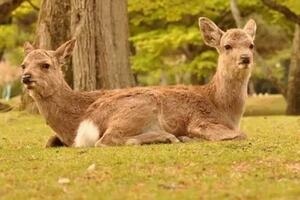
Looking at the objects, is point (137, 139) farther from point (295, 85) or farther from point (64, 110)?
point (295, 85)

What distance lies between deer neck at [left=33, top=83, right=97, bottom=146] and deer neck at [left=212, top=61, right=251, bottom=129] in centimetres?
173

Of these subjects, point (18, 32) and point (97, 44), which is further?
point (18, 32)

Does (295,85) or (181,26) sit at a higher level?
(181,26)

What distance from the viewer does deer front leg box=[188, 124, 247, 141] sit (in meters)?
9.34

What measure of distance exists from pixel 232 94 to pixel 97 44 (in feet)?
18.0

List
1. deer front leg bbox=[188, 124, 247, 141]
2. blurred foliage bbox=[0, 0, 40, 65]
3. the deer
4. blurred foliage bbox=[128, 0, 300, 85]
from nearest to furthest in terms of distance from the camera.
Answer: deer front leg bbox=[188, 124, 247, 141] < blurred foliage bbox=[128, 0, 300, 85] < blurred foliage bbox=[0, 0, 40, 65] < the deer

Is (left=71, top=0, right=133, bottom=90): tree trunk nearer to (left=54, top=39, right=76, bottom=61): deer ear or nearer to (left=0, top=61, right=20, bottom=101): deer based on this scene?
(left=54, top=39, right=76, bottom=61): deer ear

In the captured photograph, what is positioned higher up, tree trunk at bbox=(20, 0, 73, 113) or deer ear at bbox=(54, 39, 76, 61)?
tree trunk at bbox=(20, 0, 73, 113)

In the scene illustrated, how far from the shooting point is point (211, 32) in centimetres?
1050

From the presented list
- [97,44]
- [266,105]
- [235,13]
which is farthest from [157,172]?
[266,105]

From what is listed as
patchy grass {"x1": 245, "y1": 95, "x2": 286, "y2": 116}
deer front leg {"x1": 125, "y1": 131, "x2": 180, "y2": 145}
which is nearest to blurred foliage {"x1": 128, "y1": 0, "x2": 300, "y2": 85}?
patchy grass {"x1": 245, "y1": 95, "x2": 286, "y2": 116}

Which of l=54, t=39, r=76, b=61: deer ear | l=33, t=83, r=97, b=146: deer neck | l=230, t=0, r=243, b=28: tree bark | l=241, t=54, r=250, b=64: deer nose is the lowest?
Result: l=33, t=83, r=97, b=146: deer neck

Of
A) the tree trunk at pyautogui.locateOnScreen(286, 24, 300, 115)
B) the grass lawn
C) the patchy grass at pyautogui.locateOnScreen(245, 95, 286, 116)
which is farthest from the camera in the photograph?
the patchy grass at pyautogui.locateOnScreen(245, 95, 286, 116)

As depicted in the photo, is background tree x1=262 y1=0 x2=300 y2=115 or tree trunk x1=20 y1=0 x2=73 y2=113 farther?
background tree x1=262 y1=0 x2=300 y2=115
